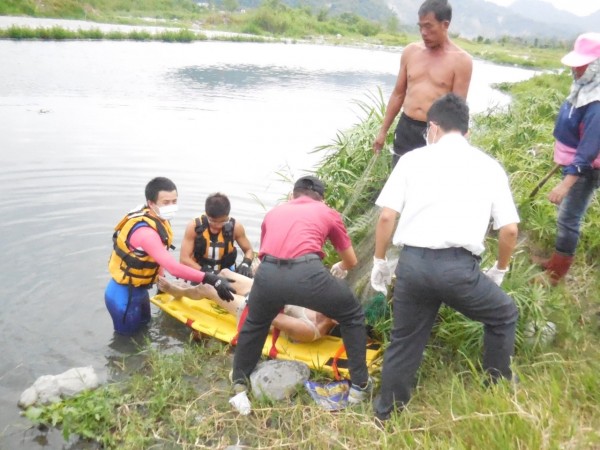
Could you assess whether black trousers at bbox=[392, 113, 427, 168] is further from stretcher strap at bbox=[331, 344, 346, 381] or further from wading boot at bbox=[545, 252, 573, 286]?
stretcher strap at bbox=[331, 344, 346, 381]

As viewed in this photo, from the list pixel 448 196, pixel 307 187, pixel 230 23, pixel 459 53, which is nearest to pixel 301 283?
pixel 307 187

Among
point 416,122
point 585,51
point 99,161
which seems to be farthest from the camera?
point 99,161

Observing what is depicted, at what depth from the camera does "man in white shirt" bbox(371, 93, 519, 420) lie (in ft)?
9.52

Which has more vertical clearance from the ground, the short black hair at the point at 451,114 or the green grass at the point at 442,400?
the short black hair at the point at 451,114

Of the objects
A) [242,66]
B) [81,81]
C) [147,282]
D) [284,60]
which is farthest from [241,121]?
[284,60]

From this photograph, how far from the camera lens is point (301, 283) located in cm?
334

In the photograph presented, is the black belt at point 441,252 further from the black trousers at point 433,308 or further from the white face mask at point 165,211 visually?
the white face mask at point 165,211

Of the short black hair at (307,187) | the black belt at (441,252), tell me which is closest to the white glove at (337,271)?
the short black hair at (307,187)

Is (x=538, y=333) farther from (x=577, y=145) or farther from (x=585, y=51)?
(x=585, y=51)

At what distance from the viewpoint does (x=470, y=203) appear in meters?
2.91

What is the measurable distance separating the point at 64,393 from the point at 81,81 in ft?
55.3

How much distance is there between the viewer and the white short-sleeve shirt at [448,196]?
9.50 ft

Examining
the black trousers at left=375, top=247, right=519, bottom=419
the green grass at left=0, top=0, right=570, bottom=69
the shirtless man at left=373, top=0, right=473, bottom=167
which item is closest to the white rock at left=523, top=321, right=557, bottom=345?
the black trousers at left=375, top=247, right=519, bottom=419

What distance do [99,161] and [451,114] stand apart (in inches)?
338
